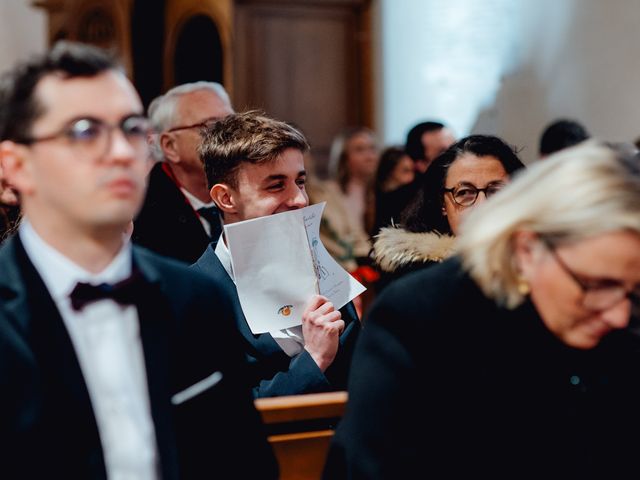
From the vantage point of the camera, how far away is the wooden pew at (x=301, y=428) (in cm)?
263

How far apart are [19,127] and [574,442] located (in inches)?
48.2

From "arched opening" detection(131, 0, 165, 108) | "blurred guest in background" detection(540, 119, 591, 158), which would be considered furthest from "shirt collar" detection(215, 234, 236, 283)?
"arched opening" detection(131, 0, 165, 108)

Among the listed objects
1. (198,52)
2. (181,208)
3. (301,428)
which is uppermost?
(198,52)

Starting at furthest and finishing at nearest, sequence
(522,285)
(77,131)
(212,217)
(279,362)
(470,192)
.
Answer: (212,217)
(470,192)
(279,362)
(522,285)
(77,131)

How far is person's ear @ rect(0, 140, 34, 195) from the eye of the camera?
1905 mm

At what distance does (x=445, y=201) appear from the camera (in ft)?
11.3

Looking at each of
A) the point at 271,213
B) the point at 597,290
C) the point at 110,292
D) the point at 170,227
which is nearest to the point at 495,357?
the point at 597,290

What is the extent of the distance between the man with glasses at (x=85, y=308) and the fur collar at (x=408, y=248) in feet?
4.67

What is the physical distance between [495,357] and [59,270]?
A: 0.85 m

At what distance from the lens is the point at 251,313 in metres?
3.03

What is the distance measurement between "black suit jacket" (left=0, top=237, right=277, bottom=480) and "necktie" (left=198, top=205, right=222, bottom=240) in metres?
2.27

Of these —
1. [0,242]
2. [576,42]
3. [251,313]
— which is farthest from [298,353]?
[576,42]

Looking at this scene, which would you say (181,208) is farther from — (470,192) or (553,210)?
(553,210)

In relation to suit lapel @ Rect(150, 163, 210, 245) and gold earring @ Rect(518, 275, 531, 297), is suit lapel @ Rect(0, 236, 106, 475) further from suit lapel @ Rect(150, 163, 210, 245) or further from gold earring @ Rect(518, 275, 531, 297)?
suit lapel @ Rect(150, 163, 210, 245)
